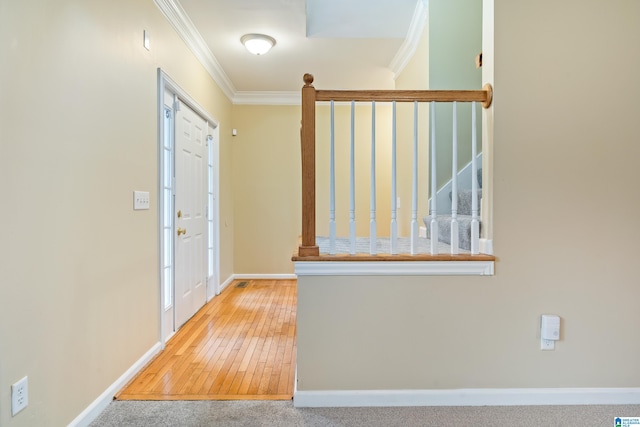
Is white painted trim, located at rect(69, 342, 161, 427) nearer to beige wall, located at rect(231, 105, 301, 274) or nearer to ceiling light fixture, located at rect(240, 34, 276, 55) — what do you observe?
beige wall, located at rect(231, 105, 301, 274)

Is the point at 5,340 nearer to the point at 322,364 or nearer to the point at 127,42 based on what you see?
the point at 322,364

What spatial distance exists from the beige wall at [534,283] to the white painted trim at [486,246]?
0.04 metres

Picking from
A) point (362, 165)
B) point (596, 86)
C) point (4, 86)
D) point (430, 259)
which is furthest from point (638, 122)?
point (362, 165)

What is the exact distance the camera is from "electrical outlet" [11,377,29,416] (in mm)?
1259

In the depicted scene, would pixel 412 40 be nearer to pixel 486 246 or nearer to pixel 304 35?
pixel 304 35

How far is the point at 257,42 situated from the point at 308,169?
6.59 feet

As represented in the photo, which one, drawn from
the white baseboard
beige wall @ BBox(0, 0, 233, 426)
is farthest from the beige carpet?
the white baseboard

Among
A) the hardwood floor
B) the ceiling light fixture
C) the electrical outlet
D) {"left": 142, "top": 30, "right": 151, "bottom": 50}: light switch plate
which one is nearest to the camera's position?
the electrical outlet

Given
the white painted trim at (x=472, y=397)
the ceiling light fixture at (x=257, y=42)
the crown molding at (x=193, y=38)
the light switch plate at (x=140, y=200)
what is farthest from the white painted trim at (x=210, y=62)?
the white painted trim at (x=472, y=397)

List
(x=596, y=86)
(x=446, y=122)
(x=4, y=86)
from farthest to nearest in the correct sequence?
1. (x=446, y=122)
2. (x=596, y=86)
3. (x=4, y=86)

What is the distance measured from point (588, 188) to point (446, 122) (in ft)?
4.39

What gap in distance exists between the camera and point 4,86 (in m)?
1.22

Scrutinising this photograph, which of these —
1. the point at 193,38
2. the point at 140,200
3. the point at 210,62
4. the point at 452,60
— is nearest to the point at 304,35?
the point at 193,38

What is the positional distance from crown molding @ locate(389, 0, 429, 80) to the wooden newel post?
67.2 inches
